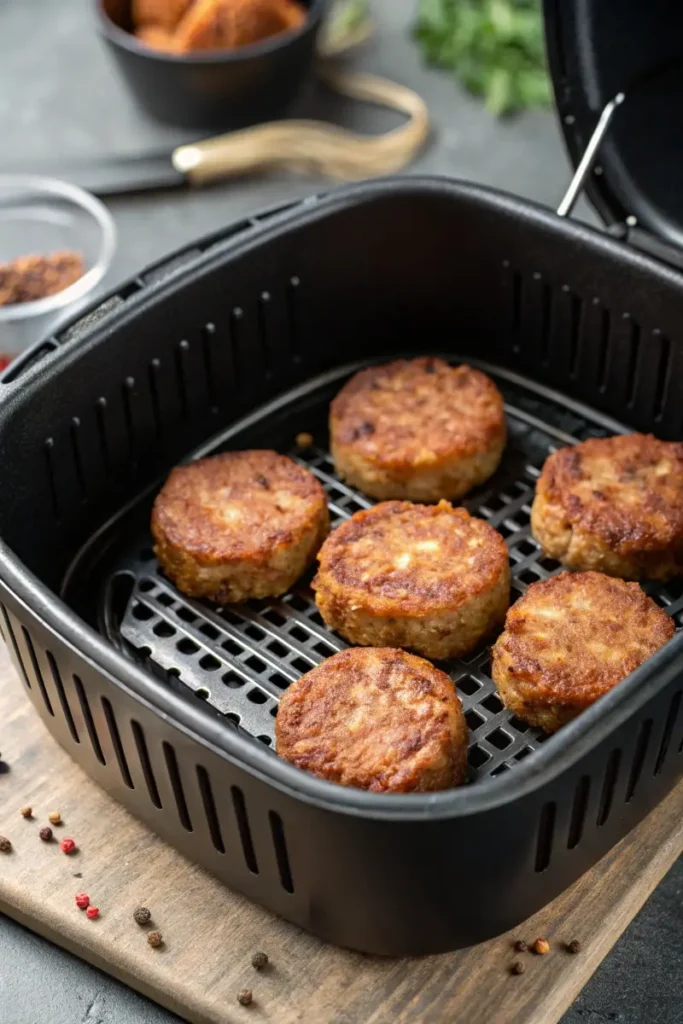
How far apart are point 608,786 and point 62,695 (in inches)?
27.1

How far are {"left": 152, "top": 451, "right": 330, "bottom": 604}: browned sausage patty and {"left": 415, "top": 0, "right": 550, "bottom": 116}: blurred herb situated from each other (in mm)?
1577

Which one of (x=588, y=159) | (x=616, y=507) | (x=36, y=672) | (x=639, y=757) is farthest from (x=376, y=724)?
(x=588, y=159)

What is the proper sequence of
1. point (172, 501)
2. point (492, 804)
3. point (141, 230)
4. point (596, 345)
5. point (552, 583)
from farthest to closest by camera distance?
point (141, 230)
point (596, 345)
point (172, 501)
point (552, 583)
point (492, 804)

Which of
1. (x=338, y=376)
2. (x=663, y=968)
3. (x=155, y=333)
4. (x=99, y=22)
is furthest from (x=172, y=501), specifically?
(x=99, y=22)

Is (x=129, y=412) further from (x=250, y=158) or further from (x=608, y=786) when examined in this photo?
(x=250, y=158)

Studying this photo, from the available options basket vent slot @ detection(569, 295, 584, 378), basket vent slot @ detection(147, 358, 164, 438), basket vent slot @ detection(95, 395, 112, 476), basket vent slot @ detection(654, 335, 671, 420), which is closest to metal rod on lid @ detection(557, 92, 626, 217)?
basket vent slot @ detection(569, 295, 584, 378)

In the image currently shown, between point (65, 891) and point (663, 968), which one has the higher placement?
point (65, 891)

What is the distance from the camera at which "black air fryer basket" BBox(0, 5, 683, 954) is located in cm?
142

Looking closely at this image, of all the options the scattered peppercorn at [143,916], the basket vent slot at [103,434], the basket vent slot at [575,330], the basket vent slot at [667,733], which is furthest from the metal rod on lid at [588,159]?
the scattered peppercorn at [143,916]

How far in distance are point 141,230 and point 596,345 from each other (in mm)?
1299

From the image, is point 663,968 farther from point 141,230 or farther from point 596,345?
point 141,230

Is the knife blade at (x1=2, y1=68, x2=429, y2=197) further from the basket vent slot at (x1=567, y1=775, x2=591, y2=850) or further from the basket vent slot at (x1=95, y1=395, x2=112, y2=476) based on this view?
the basket vent slot at (x1=567, y1=775, x2=591, y2=850)

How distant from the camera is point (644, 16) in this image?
2182 millimetres

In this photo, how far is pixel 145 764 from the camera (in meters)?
1.58
